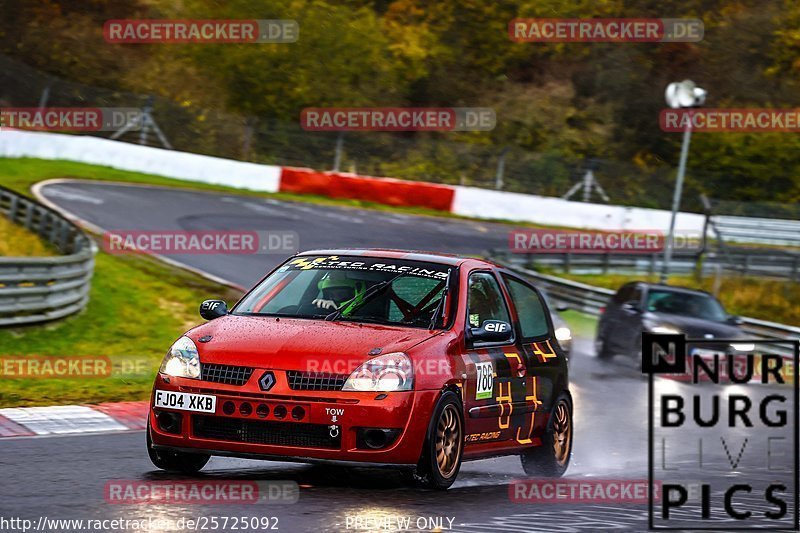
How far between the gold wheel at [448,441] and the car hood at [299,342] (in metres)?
0.48

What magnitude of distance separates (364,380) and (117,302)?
1320 cm

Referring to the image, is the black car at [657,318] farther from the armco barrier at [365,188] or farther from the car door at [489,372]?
the armco barrier at [365,188]

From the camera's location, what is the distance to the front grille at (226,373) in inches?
316

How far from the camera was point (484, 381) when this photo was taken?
9023 millimetres

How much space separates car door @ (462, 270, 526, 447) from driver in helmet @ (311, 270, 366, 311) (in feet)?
2.36

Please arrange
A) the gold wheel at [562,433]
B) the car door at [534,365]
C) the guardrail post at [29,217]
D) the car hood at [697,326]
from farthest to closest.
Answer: the guardrail post at [29,217] < the car hood at [697,326] < the gold wheel at [562,433] < the car door at [534,365]

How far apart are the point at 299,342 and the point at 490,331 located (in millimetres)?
1372

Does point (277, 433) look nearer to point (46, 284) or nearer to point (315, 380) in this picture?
point (315, 380)

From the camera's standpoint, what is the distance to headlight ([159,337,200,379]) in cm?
822

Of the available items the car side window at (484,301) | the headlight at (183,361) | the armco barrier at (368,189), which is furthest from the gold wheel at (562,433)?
the armco barrier at (368,189)

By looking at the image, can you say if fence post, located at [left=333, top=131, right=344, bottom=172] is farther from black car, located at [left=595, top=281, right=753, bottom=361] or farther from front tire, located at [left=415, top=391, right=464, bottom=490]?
front tire, located at [left=415, top=391, right=464, bottom=490]

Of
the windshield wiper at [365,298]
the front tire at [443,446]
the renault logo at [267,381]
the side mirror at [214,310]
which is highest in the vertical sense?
the windshield wiper at [365,298]

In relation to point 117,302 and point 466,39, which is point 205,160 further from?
→ point 466,39

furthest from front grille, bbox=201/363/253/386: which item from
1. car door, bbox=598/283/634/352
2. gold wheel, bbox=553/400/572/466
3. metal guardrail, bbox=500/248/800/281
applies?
metal guardrail, bbox=500/248/800/281
